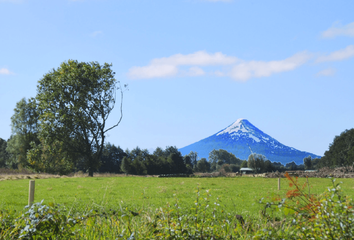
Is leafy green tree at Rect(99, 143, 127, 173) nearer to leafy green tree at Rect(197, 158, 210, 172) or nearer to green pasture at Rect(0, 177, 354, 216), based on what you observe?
leafy green tree at Rect(197, 158, 210, 172)

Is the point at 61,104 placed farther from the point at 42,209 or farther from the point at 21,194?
A: the point at 42,209

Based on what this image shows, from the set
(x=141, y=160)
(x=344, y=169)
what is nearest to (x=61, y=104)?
(x=141, y=160)

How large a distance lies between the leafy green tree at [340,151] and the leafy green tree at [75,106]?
4579 cm

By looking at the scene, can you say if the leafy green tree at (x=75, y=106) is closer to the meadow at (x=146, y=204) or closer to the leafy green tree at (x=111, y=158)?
the meadow at (x=146, y=204)

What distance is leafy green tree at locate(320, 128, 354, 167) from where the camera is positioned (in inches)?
2438

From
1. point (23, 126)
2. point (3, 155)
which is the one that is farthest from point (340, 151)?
point (3, 155)

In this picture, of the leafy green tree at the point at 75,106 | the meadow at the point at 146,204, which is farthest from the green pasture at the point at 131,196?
the leafy green tree at the point at 75,106

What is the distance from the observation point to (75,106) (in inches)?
1438

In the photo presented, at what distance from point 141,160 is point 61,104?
3262cm

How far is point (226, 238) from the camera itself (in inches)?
206

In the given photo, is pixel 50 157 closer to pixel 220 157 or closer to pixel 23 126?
pixel 23 126

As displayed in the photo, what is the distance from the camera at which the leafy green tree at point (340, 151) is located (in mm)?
61919

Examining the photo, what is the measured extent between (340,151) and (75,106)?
178ft

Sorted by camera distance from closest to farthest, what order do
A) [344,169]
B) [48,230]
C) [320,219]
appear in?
[320,219] → [48,230] → [344,169]
